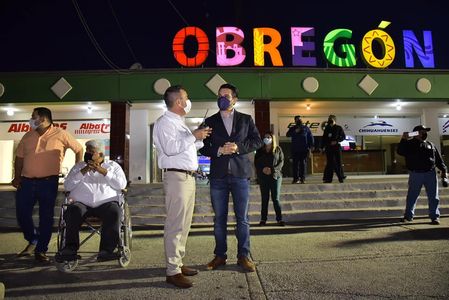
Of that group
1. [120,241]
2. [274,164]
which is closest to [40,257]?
[120,241]

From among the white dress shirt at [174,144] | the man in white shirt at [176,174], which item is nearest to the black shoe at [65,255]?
the man in white shirt at [176,174]

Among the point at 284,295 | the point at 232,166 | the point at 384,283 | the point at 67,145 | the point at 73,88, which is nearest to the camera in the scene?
the point at 284,295

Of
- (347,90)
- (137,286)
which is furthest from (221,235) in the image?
(347,90)

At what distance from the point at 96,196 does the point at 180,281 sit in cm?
171

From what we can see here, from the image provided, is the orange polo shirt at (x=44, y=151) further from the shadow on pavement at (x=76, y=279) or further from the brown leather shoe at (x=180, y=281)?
the brown leather shoe at (x=180, y=281)

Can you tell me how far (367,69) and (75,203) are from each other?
10.6 meters

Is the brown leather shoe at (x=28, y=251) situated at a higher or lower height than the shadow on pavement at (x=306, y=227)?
higher

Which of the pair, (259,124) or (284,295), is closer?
(284,295)

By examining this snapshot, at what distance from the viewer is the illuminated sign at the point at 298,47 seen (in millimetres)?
11391

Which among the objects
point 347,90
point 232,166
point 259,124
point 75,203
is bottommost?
→ point 75,203

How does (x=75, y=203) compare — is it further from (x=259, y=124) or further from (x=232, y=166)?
(x=259, y=124)

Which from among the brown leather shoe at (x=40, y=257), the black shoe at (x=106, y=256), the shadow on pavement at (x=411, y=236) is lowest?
the shadow on pavement at (x=411, y=236)

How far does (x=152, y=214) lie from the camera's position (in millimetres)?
7812

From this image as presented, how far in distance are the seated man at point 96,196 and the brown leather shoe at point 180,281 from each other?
1.01 metres
